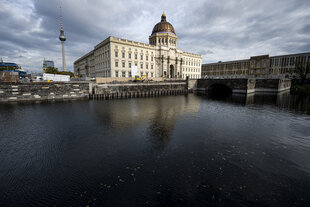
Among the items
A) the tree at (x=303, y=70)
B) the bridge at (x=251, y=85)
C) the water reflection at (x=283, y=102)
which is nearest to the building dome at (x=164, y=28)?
the bridge at (x=251, y=85)

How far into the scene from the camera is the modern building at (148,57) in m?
57.5

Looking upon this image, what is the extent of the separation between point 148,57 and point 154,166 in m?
64.8

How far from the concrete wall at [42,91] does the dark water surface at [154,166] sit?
65.6 feet

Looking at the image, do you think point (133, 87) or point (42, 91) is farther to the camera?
point (133, 87)

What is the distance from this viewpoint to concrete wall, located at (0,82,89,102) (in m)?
28.1

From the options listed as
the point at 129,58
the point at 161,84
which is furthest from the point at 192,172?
the point at 129,58

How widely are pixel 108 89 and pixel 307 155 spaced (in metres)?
38.2

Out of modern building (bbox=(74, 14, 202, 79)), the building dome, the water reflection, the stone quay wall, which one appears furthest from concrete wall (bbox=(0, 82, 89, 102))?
the building dome

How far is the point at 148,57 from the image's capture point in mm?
67312

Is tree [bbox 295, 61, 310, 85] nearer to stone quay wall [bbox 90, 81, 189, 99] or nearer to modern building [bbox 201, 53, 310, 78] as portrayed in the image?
modern building [bbox 201, 53, 310, 78]

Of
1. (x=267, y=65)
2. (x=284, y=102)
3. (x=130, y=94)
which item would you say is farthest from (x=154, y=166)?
(x=267, y=65)

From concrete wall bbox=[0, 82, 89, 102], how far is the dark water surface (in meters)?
20.0

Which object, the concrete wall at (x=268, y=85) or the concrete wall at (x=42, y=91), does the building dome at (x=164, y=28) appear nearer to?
the concrete wall at (x=268, y=85)

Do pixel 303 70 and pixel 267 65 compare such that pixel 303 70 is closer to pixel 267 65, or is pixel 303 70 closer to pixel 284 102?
pixel 267 65
